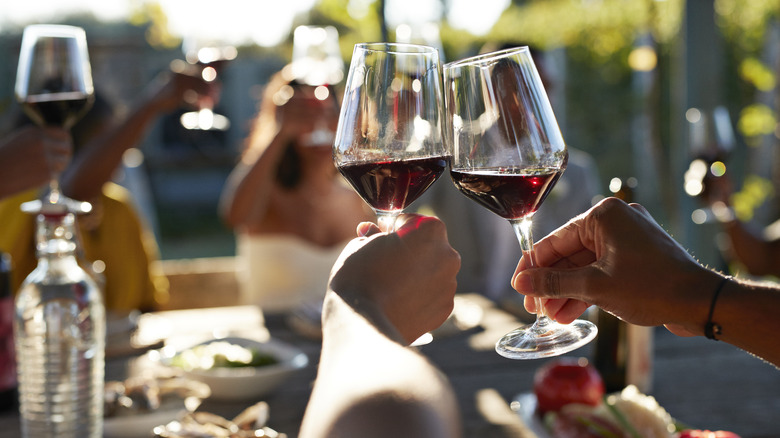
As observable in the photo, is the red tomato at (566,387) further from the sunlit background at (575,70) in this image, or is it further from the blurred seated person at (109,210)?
the blurred seated person at (109,210)

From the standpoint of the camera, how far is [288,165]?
3680 millimetres

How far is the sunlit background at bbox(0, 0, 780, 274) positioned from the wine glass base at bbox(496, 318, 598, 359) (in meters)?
0.86

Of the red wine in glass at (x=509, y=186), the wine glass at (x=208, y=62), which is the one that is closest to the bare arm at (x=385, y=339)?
the red wine in glass at (x=509, y=186)

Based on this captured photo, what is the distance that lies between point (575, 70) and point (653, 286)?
28.7 ft

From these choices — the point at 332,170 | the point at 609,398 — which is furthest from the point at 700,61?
the point at 609,398

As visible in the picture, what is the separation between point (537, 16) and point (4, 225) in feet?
23.9

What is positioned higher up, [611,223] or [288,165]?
[611,223]

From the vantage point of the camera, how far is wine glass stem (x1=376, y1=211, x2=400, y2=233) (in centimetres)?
100

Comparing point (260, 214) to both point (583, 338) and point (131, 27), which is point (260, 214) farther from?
point (131, 27)

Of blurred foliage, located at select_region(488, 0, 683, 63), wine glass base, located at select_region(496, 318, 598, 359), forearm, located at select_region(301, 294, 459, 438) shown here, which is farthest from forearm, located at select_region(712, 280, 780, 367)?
blurred foliage, located at select_region(488, 0, 683, 63)

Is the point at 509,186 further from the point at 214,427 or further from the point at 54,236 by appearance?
the point at 54,236

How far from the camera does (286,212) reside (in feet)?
11.9

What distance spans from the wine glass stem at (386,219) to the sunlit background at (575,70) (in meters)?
0.97

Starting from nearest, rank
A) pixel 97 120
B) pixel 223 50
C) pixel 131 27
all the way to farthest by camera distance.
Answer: pixel 223 50 < pixel 97 120 < pixel 131 27
